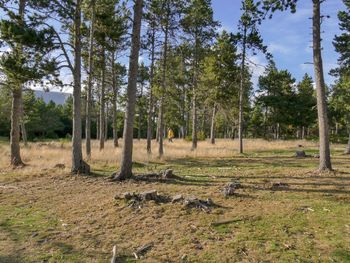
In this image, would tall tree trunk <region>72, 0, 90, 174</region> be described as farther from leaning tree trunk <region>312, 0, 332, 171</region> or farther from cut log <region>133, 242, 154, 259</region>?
leaning tree trunk <region>312, 0, 332, 171</region>

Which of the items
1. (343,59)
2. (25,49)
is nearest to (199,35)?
(343,59)

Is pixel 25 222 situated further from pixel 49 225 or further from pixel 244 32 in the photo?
pixel 244 32

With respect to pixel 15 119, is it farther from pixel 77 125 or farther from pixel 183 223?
pixel 183 223

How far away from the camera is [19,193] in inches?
385

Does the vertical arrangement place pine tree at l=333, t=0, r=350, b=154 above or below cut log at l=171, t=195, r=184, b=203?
above

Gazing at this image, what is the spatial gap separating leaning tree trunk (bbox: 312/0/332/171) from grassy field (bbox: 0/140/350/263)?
0.83 meters

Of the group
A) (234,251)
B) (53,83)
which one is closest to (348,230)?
(234,251)

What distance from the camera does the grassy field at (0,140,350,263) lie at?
555 cm

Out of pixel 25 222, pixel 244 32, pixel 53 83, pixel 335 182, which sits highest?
pixel 244 32

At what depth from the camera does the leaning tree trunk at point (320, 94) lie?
1103 centimetres

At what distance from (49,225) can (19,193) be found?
10.5ft

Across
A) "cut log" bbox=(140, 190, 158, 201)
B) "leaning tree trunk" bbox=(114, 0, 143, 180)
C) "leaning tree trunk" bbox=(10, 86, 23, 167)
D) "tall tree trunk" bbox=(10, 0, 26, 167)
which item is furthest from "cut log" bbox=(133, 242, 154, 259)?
"leaning tree trunk" bbox=(10, 86, 23, 167)

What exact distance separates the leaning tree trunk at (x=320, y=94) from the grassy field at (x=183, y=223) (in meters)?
0.83

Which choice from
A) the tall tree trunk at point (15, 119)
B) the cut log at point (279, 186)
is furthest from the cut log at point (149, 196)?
the tall tree trunk at point (15, 119)
